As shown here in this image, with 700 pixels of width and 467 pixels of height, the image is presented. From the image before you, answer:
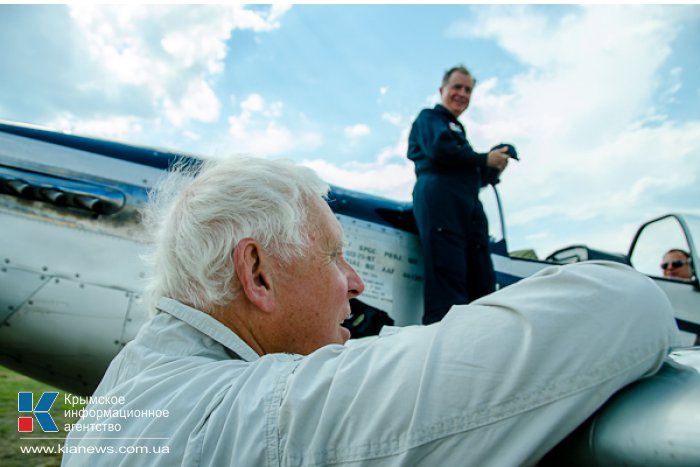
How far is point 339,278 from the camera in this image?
116 centimetres

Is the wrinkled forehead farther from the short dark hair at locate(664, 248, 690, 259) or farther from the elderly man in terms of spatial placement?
the short dark hair at locate(664, 248, 690, 259)

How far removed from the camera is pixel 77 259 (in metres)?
2.48

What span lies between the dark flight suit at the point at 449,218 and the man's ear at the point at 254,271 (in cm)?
181

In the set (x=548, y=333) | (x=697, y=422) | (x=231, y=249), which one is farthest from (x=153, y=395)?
(x=697, y=422)

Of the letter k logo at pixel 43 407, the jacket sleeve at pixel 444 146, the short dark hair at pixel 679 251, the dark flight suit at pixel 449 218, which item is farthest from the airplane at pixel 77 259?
the short dark hair at pixel 679 251

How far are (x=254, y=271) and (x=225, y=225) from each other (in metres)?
0.11

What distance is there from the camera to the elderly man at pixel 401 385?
0.59 metres

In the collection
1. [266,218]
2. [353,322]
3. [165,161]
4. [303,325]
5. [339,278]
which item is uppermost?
[165,161]

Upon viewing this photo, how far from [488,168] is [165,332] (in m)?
2.49

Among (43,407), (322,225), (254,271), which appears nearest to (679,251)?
(322,225)

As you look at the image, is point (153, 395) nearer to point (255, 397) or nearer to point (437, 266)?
point (255, 397)

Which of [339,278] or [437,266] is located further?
[437,266]

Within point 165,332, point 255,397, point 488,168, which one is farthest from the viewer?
point 488,168

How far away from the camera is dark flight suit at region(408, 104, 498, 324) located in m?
2.77
